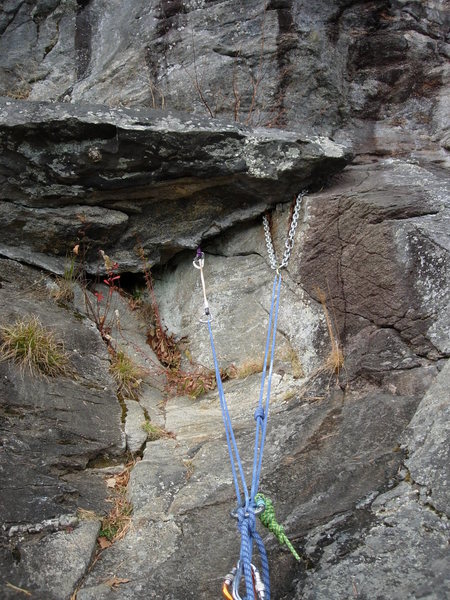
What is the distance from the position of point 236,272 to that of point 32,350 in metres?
1.86

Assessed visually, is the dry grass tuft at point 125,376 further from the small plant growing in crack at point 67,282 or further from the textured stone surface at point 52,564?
the textured stone surface at point 52,564

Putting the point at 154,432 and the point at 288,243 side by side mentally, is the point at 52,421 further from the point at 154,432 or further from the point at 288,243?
the point at 288,243

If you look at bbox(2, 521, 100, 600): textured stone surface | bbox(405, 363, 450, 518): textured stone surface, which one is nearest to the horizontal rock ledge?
bbox(405, 363, 450, 518): textured stone surface

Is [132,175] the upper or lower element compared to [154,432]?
upper

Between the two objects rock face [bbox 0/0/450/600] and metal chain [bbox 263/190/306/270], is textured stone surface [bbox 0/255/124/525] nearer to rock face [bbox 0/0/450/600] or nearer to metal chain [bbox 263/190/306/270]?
rock face [bbox 0/0/450/600]

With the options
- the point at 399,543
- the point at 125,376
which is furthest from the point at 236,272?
the point at 399,543

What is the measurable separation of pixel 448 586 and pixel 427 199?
8.95 ft

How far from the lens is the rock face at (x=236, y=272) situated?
8.79 feet

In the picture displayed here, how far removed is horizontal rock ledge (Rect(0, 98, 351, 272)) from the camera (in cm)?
430

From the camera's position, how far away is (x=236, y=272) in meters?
4.99

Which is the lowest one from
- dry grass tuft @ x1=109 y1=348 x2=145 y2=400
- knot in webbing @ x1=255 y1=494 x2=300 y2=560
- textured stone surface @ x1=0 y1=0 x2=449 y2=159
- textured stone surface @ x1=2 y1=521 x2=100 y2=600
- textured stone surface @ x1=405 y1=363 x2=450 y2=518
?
textured stone surface @ x1=2 y1=521 x2=100 y2=600

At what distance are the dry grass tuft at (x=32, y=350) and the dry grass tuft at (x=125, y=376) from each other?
403mm

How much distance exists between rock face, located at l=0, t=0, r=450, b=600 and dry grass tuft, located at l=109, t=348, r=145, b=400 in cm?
9

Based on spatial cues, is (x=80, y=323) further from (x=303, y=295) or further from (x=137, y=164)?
(x=303, y=295)
